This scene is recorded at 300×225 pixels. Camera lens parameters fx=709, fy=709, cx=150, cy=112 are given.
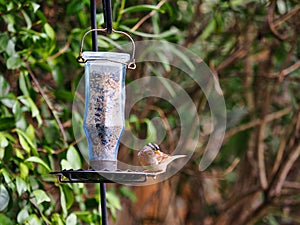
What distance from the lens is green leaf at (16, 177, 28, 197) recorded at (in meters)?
1.78

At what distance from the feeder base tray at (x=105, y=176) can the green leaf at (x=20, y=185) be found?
411 millimetres

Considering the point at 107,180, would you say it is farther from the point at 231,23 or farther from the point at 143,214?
the point at 143,214

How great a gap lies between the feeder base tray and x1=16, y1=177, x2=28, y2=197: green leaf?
0.41m

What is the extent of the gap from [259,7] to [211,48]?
0.91ft

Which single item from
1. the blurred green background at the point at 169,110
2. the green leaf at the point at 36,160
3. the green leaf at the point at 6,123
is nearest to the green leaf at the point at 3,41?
the blurred green background at the point at 169,110

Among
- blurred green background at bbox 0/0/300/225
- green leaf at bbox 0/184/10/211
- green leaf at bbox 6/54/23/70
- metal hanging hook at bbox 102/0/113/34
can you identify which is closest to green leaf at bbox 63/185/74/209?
blurred green background at bbox 0/0/300/225

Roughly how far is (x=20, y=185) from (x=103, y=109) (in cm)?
38

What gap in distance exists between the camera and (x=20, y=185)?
1.79 metres

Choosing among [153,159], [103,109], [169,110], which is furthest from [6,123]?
[169,110]

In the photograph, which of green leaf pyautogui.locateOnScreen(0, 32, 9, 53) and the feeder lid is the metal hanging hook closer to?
the feeder lid

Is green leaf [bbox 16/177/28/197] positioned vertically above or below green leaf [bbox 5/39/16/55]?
below

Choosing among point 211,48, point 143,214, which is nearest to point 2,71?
point 211,48

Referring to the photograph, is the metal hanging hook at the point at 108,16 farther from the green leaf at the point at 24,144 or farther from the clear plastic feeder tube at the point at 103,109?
the green leaf at the point at 24,144

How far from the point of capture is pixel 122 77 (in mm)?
1604
